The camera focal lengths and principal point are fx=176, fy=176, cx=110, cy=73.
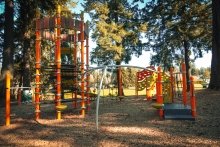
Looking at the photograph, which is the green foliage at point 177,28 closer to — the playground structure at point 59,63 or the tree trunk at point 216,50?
the tree trunk at point 216,50

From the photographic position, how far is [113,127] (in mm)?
5242

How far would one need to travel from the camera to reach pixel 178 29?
13.7 m

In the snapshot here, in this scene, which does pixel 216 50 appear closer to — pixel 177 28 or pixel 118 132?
Answer: pixel 177 28

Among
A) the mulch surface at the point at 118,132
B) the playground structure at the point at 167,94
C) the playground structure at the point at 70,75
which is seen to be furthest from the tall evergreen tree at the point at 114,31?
the mulch surface at the point at 118,132

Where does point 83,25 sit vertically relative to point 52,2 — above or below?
below

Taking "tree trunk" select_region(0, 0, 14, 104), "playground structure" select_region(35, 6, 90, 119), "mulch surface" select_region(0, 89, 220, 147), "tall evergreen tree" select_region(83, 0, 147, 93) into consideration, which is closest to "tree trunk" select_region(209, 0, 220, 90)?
"mulch surface" select_region(0, 89, 220, 147)

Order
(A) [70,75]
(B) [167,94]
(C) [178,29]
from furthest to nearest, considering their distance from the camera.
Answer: (C) [178,29] → (B) [167,94] → (A) [70,75]

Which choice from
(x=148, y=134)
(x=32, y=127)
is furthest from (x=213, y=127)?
(x=32, y=127)

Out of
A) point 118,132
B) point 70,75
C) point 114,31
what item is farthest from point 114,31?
point 118,132

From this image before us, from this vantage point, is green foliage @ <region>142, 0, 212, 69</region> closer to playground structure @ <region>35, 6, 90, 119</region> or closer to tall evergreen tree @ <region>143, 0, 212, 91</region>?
tall evergreen tree @ <region>143, 0, 212, 91</region>

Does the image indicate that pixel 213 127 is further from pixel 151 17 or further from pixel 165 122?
pixel 151 17

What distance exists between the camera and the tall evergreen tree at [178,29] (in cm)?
1362

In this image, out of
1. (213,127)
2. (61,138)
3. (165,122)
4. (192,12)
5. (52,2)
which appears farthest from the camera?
(192,12)

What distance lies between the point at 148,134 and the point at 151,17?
42.5 feet
